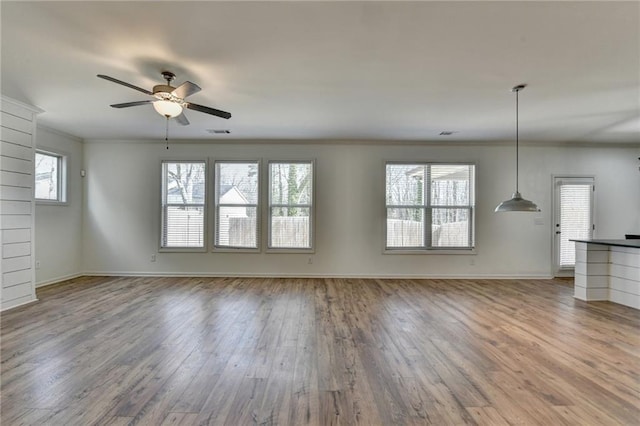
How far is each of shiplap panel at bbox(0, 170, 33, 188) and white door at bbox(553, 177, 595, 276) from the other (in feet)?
30.7

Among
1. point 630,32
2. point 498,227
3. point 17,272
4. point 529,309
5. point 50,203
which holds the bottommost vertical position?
point 529,309

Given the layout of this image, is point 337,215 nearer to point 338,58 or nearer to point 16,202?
point 338,58

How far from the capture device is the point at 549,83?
3.32 meters

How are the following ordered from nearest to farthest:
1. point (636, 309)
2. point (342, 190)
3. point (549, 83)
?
point (549, 83) < point (636, 309) < point (342, 190)

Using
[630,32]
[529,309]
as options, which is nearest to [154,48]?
[630,32]

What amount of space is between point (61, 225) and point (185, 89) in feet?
15.6

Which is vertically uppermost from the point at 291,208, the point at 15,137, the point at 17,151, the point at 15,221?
the point at 15,137

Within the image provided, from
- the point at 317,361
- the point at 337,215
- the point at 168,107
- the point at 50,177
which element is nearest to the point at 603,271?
the point at 337,215

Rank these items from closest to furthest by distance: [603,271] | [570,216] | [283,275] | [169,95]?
[169,95], [603,271], [283,275], [570,216]

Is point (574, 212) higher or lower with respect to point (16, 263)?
higher

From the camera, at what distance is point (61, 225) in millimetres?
5617

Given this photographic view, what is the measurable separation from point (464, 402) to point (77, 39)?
13.8 feet

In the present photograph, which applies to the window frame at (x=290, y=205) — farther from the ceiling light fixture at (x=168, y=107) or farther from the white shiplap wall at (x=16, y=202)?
the white shiplap wall at (x=16, y=202)

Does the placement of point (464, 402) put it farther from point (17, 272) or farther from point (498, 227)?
point (17, 272)
